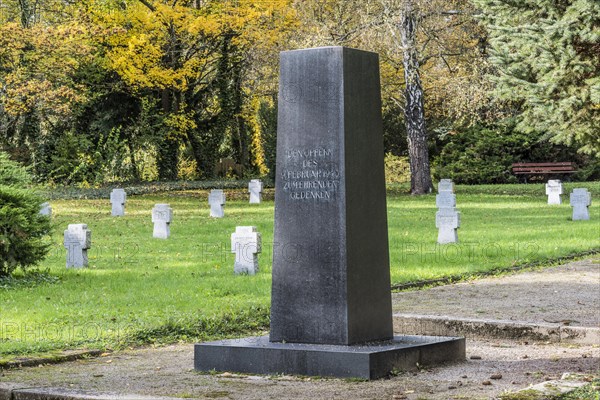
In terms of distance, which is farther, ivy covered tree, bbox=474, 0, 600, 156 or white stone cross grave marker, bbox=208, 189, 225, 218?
ivy covered tree, bbox=474, 0, 600, 156

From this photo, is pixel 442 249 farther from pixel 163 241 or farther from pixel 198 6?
pixel 198 6

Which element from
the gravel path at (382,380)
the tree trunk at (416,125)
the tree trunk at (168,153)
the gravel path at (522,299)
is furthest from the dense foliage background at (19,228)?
the tree trunk at (168,153)

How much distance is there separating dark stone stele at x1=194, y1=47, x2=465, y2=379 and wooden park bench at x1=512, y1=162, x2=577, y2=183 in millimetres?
37837

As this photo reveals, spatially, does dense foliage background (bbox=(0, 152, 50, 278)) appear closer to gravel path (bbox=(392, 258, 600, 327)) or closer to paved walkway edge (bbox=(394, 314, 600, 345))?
gravel path (bbox=(392, 258, 600, 327))

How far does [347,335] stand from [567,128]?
2435 centimetres

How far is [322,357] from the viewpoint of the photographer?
8617 millimetres

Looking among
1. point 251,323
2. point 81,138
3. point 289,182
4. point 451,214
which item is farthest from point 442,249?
point 81,138

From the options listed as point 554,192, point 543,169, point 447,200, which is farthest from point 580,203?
point 543,169

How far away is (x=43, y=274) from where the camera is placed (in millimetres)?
16250

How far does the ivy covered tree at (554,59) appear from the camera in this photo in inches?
1148

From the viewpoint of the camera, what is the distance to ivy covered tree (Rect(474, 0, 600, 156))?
2917 cm

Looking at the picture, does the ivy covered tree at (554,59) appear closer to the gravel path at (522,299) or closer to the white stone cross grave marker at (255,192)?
the white stone cross grave marker at (255,192)

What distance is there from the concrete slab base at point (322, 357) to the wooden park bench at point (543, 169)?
124ft

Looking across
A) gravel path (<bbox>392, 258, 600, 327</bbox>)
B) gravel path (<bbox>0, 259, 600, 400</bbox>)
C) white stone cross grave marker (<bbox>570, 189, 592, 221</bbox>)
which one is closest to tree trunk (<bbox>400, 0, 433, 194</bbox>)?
white stone cross grave marker (<bbox>570, 189, 592, 221</bbox>)
